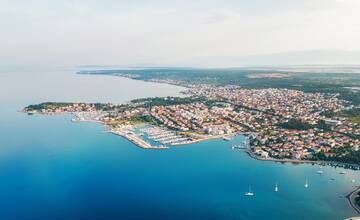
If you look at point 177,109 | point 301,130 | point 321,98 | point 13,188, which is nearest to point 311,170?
point 301,130

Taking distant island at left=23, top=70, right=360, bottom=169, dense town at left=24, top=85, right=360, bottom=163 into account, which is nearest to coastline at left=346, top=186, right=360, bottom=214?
distant island at left=23, top=70, right=360, bottom=169

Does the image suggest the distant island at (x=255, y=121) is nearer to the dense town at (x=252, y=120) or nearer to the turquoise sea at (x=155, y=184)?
the dense town at (x=252, y=120)

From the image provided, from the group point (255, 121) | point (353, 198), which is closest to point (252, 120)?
point (255, 121)

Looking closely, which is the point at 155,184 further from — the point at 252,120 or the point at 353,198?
the point at 252,120

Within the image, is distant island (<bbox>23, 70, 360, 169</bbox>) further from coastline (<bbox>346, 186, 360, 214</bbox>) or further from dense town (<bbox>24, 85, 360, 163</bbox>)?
coastline (<bbox>346, 186, 360, 214</bbox>)

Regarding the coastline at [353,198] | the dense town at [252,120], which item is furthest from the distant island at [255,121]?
the coastline at [353,198]

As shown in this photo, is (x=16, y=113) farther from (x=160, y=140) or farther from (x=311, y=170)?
(x=311, y=170)
